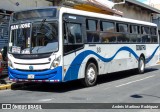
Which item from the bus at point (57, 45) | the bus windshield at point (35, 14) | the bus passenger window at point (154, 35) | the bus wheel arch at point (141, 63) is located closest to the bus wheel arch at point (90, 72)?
the bus at point (57, 45)

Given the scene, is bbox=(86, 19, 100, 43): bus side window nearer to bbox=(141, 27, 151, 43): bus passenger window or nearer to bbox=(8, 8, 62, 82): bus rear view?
bbox=(8, 8, 62, 82): bus rear view

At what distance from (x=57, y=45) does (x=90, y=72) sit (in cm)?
236

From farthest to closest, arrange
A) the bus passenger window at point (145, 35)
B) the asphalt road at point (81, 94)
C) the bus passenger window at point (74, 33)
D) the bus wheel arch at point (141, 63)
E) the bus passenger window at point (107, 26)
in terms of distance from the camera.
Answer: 1. the bus passenger window at point (145, 35)
2. the bus wheel arch at point (141, 63)
3. the bus passenger window at point (107, 26)
4. the bus passenger window at point (74, 33)
5. the asphalt road at point (81, 94)

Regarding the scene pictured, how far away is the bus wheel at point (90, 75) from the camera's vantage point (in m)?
12.7

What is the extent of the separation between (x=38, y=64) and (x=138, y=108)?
409cm

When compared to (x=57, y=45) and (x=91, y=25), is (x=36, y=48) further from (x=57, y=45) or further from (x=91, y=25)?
(x=91, y=25)

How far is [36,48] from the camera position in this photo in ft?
37.3

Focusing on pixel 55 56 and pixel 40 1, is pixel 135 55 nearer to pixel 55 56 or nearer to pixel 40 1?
pixel 40 1

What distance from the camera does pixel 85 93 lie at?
11.1 meters

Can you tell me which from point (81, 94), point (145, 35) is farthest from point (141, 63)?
point (81, 94)

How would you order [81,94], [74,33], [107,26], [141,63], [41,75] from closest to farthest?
[81,94], [41,75], [74,33], [107,26], [141,63]

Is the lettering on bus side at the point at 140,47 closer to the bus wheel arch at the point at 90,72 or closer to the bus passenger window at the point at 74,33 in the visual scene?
the bus wheel arch at the point at 90,72

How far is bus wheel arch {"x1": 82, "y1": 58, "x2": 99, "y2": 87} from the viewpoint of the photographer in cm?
1270

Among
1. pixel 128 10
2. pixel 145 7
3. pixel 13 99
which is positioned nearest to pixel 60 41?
pixel 13 99
